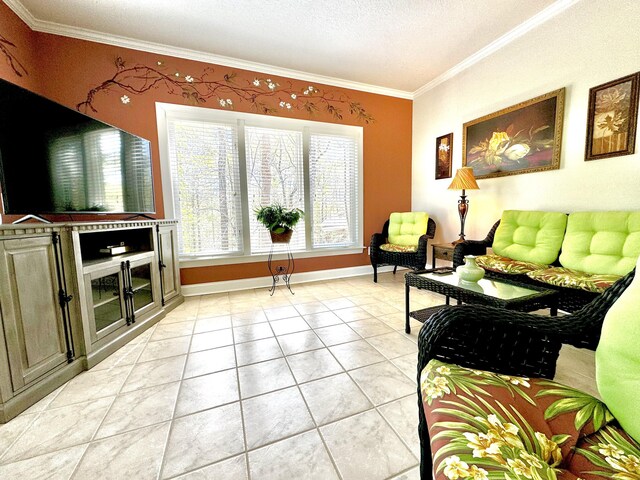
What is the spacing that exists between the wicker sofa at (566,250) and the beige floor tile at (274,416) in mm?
1681

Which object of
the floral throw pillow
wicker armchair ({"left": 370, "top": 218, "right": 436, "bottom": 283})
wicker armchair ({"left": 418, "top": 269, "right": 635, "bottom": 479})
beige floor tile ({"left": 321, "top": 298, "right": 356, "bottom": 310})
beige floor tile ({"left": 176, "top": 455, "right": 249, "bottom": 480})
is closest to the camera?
the floral throw pillow

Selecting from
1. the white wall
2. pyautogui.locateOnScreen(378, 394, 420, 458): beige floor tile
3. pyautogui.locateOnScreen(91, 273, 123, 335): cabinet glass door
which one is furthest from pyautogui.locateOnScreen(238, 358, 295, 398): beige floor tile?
the white wall

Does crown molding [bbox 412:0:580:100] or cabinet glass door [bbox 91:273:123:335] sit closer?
cabinet glass door [bbox 91:273:123:335]

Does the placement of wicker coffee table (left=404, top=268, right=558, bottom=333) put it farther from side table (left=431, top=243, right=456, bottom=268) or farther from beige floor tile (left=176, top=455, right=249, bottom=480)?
beige floor tile (left=176, top=455, right=249, bottom=480)

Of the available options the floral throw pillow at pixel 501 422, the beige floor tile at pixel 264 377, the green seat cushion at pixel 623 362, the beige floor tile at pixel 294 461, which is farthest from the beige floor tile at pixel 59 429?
the green seat cushion at pixel 623 362

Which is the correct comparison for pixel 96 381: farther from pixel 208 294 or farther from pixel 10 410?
pixel 208 294

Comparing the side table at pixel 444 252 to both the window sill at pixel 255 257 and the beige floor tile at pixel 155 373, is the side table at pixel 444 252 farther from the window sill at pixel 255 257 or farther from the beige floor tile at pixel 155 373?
the beige floor tile at pixel 155 373

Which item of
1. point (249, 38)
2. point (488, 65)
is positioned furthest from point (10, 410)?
point (488, 65)

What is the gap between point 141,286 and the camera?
2.21 m

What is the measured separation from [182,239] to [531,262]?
11.3 feet

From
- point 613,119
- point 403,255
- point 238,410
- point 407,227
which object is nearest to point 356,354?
point 238,410

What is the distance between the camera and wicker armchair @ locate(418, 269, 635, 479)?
0.76 m

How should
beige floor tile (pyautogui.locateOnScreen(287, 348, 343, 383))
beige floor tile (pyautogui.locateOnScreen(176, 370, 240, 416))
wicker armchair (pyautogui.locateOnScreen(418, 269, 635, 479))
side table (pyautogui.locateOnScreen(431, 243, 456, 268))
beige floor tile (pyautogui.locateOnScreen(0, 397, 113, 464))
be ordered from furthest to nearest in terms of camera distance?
side table (pyautogui.locateOnScreen(431, 243, 456, 268)), beige floor tile (pyautogui.locateOnScreen(287, 348, 343, 383)), beige floor tile (pyautogui.locateOnScreen(176, 370, 240, 416)), beige floor tile (pyautogui.locateOnScreen(0, 397, 113, 464)), wicker armchair (pyautogui.locateOnScreen(418, 269, 635, 479))

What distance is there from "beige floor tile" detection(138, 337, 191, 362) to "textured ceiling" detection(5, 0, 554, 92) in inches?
106
